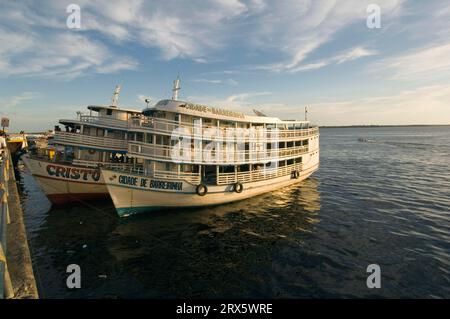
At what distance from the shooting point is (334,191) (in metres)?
27.4

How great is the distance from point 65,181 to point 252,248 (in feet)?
59.2

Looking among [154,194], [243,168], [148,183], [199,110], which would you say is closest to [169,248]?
[154,194]

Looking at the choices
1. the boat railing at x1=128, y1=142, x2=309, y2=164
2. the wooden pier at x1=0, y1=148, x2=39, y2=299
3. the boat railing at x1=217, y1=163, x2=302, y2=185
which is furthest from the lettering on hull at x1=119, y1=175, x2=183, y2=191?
the wooden pier at x1=0, y1=148, x2=39, y2=299

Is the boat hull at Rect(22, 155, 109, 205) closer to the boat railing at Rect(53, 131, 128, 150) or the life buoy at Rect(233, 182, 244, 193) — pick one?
the boat railing at Rect(53, 131, 128, 150)

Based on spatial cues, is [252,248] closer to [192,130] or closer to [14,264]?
[192,130]

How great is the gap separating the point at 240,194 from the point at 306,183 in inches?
529

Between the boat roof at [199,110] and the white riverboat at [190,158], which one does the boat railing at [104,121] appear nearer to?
the white riverboat at [190,158]

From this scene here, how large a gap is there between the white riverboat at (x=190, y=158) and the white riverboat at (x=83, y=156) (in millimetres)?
2951

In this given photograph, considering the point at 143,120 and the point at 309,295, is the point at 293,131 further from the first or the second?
the point at 309,295

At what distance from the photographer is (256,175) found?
23.4 metres

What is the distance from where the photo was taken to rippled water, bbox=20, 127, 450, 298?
1067cm

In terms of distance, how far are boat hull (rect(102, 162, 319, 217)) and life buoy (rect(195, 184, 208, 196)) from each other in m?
0.26

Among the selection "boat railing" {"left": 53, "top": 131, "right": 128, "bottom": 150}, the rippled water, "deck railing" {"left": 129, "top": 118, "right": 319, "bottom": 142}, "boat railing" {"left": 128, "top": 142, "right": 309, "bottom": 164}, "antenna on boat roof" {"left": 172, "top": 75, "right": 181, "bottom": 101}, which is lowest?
the rippled water
